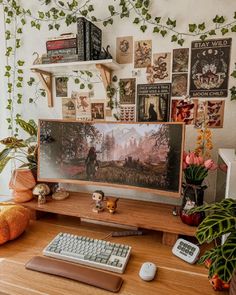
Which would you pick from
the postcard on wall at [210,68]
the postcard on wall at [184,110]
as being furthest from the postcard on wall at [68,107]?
the postcard on wall at [210,68]

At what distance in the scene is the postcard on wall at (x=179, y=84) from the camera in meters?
1.16

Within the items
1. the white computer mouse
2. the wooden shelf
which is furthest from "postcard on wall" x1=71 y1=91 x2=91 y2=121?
the white computer mouse

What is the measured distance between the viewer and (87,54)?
3.68ft

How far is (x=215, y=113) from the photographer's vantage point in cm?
113

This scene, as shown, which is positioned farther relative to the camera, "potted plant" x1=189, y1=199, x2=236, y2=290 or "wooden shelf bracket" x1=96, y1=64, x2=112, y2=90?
"wooden shelf bracket" x1=96, y1=64, x2=112, y2=90

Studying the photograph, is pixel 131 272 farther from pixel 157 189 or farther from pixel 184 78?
pixel 184 78

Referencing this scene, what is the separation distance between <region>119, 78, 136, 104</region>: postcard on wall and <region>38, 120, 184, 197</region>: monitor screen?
9.8 inches

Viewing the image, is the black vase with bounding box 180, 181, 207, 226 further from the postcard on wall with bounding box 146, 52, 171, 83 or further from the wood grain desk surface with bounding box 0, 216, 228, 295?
the postcard on wall with bounding box 146, 52, 171, 83

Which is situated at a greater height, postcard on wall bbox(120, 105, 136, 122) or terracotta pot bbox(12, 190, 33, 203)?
postcard on wall bbox(120, 105, 136, 122)

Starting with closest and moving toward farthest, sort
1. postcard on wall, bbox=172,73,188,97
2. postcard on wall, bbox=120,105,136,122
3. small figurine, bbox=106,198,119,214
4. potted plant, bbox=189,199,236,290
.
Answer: potted plant, bbox=189,199,236,290, small figurine, bbox=106,198,119,214, postcard on wall, bbox=172,73,188,97, postcard on wall, bbox=120,105,136,122

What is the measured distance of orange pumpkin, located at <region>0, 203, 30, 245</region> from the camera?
0.92 meters

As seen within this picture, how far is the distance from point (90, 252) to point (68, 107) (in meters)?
0.90

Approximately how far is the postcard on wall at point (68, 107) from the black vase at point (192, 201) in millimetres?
844

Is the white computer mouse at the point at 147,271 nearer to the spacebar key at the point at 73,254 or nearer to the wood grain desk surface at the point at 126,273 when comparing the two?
the wood grain desk surface at the point at 126,273
